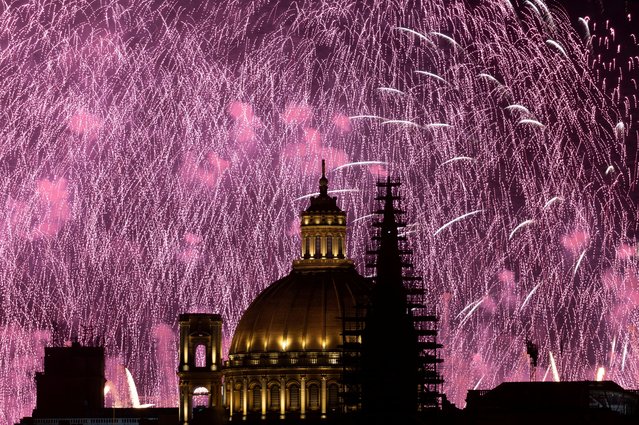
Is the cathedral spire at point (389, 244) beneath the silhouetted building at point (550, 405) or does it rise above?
above

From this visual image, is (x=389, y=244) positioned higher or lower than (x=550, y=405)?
higher

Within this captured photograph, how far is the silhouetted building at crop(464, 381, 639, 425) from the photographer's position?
16338 centimetres

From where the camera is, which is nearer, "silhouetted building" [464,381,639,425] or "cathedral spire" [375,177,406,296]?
"silhouetted building" [464,381,639,425]

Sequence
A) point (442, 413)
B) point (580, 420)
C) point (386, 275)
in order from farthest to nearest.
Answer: point (386, 275)
point (442, 413)
point (580, 420)

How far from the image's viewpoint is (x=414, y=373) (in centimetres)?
17662

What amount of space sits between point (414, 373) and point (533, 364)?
9.17 metres

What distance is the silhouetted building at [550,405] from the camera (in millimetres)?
163375

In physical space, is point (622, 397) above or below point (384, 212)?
below

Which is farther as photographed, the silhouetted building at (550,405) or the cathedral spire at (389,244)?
the cathedral spire at (389,244)

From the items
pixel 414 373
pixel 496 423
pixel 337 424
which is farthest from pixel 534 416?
pixel 337 424

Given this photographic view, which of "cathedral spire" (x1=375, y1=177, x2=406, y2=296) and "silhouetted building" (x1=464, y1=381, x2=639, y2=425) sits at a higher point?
"cathedral spire" (x1=375, y1=177, x2=406, y2=296)

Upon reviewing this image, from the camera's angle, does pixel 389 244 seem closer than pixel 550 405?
No

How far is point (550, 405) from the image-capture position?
167 m

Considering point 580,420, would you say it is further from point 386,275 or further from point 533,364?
point 386,275
